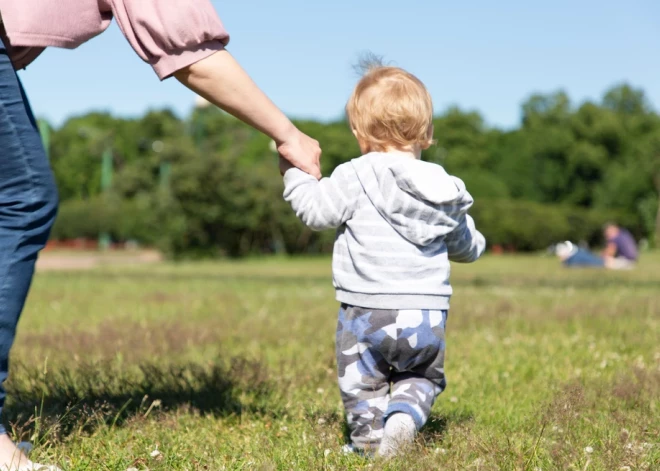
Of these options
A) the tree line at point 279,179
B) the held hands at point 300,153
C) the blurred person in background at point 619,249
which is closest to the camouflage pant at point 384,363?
the held hands at point 300,153

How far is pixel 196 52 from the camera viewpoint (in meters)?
2.63

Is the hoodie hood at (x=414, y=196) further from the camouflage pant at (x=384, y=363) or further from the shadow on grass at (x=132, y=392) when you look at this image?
the shadow on grass at (x=132, y=392)

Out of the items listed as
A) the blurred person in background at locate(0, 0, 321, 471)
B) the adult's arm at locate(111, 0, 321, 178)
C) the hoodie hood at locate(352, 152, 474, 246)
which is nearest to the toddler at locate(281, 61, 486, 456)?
the hoodie hood at locate(352, 152, 474, 246)

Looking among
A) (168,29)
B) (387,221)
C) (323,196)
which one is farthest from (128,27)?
(387,221)

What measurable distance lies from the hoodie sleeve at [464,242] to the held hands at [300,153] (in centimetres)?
56

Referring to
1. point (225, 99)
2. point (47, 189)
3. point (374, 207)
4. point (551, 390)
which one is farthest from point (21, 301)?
point (551, 390)

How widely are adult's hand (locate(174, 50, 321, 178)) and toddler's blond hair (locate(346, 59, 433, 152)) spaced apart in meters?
0.23

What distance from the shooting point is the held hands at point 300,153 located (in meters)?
2.92

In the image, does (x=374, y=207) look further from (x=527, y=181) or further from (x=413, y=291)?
(x=527, y=181)

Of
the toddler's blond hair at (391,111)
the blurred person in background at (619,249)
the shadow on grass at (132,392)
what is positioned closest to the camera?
the toddler's blond hair at (391,111)

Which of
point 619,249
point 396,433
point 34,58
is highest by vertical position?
point 34,58

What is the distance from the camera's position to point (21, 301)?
2572 millimetres

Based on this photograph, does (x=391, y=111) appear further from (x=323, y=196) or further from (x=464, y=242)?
(x=464, y=242)

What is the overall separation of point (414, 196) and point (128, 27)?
113 centimetres
